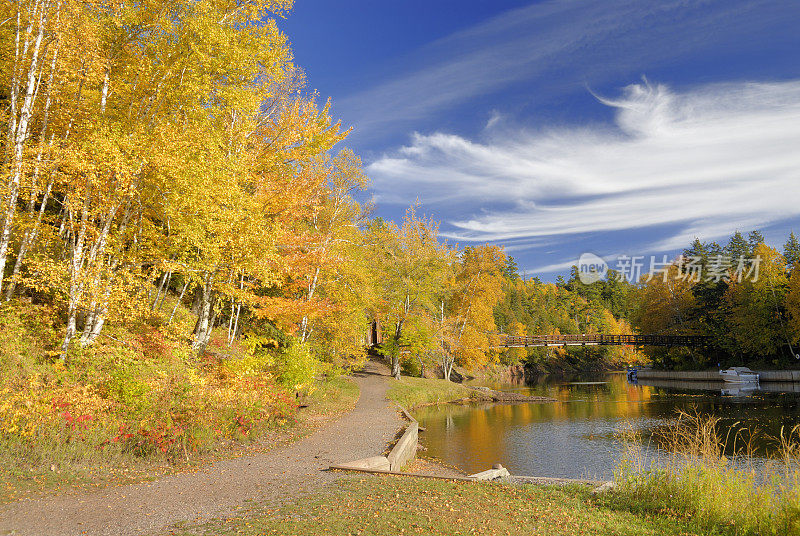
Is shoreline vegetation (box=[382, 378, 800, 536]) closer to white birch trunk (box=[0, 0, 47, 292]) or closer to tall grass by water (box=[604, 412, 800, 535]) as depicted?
tall grass by water (box=[604, 412, 800, 535])

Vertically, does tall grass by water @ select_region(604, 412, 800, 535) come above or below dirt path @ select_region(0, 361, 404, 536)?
above

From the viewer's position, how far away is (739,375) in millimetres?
41062

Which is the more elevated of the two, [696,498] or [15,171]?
[15,171]

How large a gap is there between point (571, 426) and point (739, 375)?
30.2m

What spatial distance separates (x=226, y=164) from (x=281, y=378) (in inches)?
315

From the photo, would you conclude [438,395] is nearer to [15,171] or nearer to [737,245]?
[15,171]

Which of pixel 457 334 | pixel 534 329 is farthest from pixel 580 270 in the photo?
pixel 457 334

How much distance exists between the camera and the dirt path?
6.25m

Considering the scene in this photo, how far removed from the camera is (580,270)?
11844cm

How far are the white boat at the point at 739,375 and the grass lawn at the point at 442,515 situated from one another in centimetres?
4232

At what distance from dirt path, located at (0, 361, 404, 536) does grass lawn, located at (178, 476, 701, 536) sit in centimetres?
73

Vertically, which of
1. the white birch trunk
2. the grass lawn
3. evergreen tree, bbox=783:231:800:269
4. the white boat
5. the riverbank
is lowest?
the riverbank

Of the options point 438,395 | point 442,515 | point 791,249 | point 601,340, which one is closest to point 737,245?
point 791,249

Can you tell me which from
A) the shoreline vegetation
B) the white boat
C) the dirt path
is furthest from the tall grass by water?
the white boat
